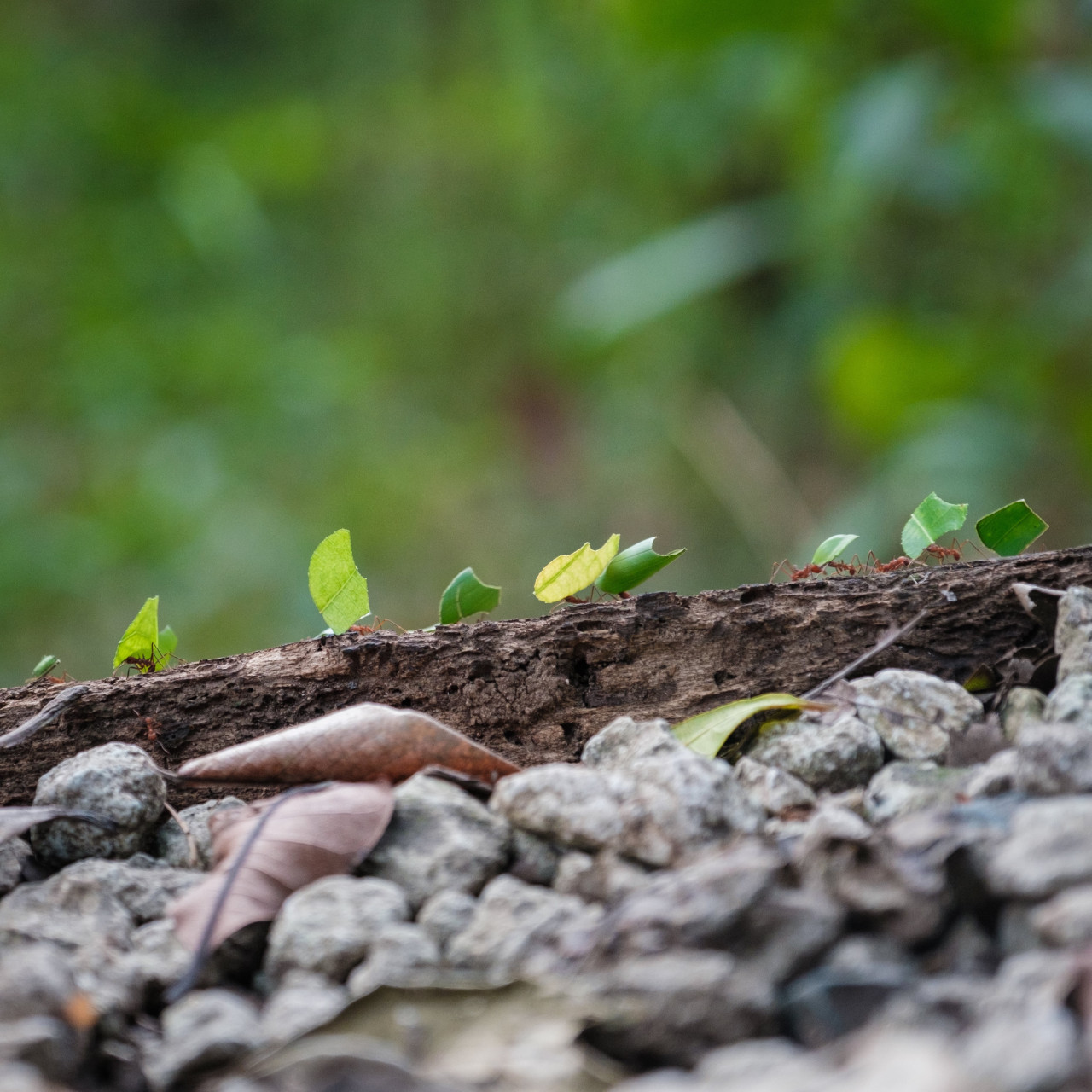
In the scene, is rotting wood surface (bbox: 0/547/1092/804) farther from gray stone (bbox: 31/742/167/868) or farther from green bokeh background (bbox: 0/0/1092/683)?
green bokeh background (bbox: 0/0/1092/683)

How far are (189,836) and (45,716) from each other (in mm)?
163

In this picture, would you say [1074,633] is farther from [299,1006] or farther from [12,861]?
[12,861]

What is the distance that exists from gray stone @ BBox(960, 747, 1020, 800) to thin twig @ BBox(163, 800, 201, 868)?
44cm

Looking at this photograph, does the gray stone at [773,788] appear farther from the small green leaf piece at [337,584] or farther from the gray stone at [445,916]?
the small green leaf piece at [337,584]

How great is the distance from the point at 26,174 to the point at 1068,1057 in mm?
4044

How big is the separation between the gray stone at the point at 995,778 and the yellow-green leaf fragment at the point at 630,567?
31 cm

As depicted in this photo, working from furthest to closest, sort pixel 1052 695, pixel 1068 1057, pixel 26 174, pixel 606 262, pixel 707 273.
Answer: pixel 26 174 < pixel 606 262 < pixel 707 273 < pixel 1052 695 < pixel 1068 1057

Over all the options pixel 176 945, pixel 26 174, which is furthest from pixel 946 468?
pixel 26 174

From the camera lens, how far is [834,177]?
209 cm

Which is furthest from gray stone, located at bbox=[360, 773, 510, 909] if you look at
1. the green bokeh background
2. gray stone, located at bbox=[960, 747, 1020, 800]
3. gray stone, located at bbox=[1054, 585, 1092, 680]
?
the green bokeh background

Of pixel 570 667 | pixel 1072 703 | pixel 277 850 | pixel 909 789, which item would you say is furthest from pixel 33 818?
pixel 1072 703

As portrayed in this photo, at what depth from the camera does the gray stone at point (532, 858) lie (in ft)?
2.07

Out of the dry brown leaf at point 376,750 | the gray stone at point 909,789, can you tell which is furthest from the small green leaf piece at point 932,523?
the dry brown leaf at point 376,750

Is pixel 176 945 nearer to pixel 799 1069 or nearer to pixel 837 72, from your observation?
pixel 799 1069
